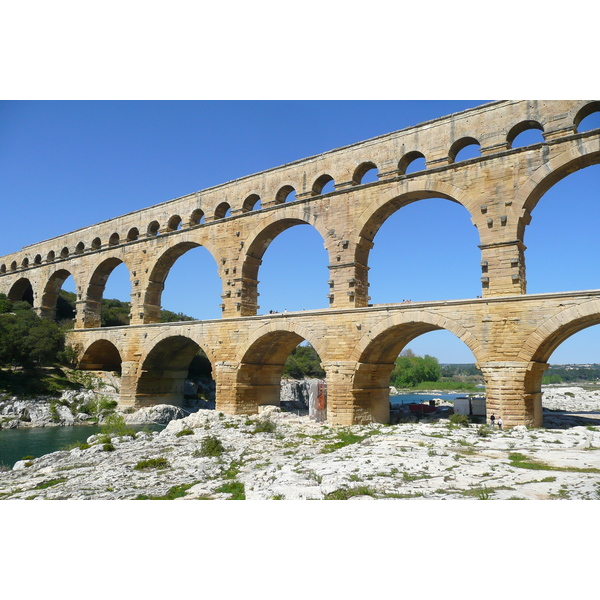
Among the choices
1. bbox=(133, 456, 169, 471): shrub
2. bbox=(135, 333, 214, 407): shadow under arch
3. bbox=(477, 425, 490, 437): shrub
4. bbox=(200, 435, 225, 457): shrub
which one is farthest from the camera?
bbox=(135, 333, 214, 407): shadow under arch

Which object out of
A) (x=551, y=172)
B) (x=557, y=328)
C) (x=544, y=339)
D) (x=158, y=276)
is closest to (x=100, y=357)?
(x=158, y=276)

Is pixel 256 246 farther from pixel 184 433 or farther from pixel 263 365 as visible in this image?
pixel 184 433

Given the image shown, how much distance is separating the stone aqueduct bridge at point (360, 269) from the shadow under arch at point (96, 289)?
1336 mm

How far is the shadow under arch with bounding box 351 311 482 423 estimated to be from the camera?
14.3 meters

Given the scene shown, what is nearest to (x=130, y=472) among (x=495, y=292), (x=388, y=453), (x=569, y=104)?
(x=388, y=453)

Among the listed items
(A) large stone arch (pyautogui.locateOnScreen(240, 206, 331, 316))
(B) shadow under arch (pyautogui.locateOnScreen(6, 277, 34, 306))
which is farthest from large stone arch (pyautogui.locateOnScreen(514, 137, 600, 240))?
(B) shadow under arch (pyautogui.locateOnScreen(6, 277, 34, 306))

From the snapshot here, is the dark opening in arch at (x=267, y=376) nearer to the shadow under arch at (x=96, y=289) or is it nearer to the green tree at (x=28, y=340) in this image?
the shadow under arch at (x=96, y=289)

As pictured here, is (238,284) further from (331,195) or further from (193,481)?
(193,481)

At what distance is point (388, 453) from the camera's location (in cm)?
999

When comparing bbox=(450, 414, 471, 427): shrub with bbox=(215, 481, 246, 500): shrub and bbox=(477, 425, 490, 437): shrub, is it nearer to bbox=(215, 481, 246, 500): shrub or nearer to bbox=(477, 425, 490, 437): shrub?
bbox=(477, 425, 490, 437): shrub

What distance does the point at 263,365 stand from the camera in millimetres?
19828

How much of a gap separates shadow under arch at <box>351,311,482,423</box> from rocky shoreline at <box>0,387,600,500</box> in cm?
143

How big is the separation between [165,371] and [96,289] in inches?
277

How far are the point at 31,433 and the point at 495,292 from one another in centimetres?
1818
